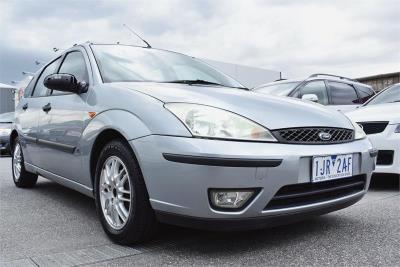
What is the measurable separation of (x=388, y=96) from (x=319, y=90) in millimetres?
1330

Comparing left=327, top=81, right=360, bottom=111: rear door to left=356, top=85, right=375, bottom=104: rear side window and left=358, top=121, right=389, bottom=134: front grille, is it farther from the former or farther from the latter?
left=358, top=121, right=389, bottom=134: front grille

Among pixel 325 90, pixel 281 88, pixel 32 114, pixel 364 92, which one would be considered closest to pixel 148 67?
pixel 32 114

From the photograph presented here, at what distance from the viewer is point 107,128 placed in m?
2.72

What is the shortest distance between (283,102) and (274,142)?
52 cm

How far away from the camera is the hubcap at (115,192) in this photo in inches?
103

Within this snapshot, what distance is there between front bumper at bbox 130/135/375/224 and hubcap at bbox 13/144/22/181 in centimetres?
291

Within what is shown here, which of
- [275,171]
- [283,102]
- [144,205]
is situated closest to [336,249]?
[275,171]

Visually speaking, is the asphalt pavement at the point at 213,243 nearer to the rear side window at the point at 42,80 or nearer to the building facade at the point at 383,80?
the rear side window at the point at 42,80

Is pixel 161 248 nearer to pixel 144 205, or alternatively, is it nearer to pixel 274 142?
pixel 144 205

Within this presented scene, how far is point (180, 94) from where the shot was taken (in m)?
2.56

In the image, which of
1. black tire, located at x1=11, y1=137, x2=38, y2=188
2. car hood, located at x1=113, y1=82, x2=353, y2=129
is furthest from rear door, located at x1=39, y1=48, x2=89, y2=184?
black tire, located at x1=11, y1=137, x2=38, y2=188

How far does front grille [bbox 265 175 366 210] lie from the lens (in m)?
2.32

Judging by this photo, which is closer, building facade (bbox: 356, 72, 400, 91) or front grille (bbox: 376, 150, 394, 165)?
front grille (bbox: 376, 150, 394, 165)

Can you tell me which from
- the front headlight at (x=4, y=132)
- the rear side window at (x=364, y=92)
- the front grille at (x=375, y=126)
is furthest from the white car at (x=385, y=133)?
the front headlight at (x=4, y=132)
